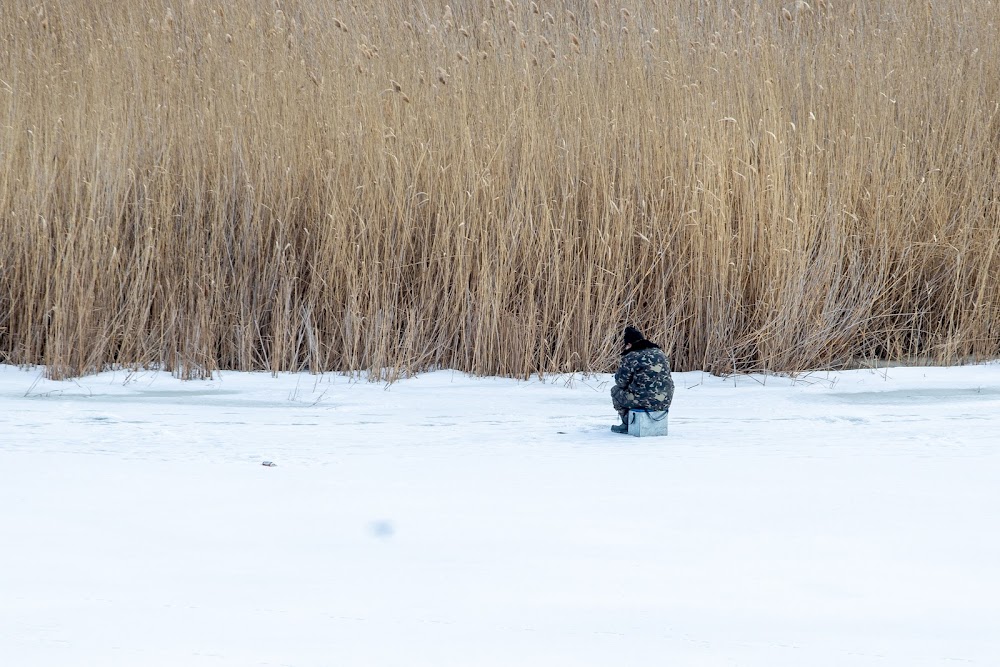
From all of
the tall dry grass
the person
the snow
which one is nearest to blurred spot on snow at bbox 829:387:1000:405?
the snow

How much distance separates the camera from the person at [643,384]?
127 inches

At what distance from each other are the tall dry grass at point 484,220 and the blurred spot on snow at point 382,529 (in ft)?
6.05

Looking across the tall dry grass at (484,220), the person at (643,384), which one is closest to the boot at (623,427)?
the person at (643,384)

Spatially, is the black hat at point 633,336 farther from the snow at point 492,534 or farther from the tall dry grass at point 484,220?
the tall dry grass at point 484,220

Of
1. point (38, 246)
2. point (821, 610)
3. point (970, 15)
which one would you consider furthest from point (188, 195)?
point (970, 15)

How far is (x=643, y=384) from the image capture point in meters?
3.22

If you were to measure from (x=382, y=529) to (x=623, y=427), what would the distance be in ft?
4.08

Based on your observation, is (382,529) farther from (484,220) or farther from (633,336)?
(484,220)

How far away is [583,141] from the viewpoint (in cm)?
466

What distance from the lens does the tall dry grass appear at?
13.8 feet

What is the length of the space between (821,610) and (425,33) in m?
4.49

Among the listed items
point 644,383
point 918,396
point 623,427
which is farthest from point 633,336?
point 918,396

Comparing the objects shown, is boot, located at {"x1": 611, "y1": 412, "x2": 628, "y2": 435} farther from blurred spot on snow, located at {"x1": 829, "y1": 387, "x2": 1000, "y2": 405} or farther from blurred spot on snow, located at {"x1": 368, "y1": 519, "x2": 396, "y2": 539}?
blurred spot on snow, located at {"x1": 368, "y1": 519, "x2": 396, "y2": 539}

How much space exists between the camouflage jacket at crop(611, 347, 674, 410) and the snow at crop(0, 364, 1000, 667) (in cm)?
13
